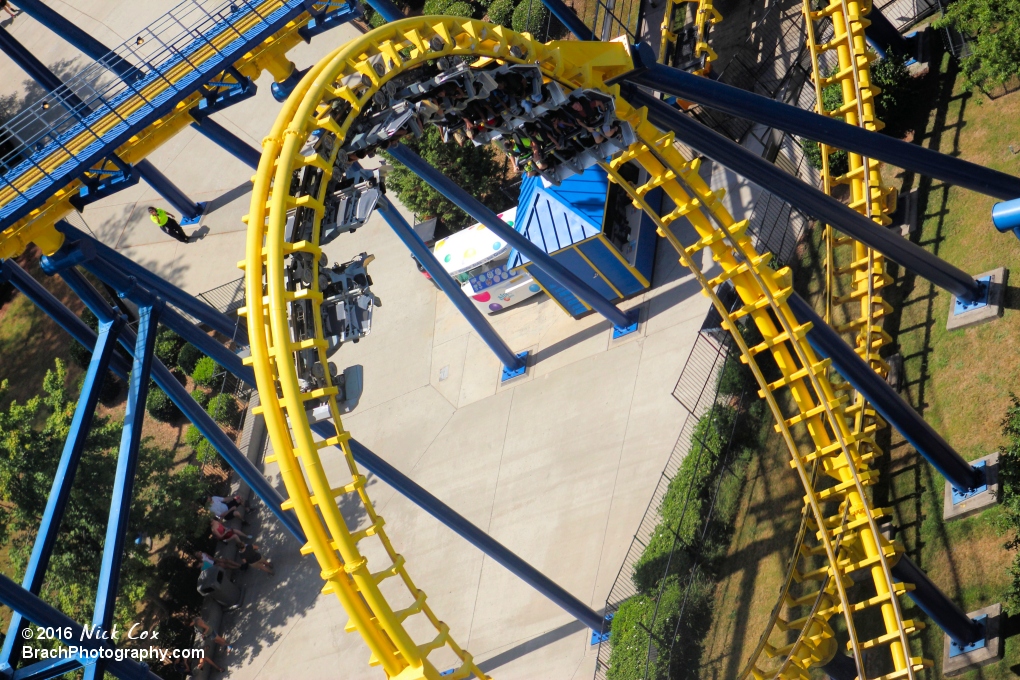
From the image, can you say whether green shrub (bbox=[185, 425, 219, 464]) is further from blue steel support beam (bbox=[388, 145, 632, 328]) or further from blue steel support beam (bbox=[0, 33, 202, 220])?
blue steel support beam (bbox=[388, 145, 632, 328])

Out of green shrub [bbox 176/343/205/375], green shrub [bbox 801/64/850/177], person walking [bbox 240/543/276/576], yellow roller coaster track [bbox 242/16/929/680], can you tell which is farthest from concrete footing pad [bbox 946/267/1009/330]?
green shrub [bbox 176/343/205/375]

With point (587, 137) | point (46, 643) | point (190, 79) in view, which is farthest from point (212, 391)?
point (587, 137)

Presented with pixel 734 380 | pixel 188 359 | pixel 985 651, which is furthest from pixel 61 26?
pixel 985 651

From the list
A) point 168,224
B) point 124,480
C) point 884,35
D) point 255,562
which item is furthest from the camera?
point 168,224

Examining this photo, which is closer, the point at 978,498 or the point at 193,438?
the point at 978,498

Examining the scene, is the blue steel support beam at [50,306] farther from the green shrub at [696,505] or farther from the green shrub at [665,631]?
the green shrub at [696,505]

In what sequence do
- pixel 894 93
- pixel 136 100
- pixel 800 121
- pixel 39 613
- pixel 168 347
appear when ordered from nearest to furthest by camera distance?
1. pixel 39 613
2. pixel 800 121
3. pixel 136 100
4. pixel 894 93
5. pixel 168 347

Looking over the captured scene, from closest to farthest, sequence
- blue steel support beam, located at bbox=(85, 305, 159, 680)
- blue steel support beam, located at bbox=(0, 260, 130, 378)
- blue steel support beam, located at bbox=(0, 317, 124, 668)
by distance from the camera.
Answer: blue steel support beam, located at bbox=(85, 305, 159, 680)
blue steel support beam, located at bbox=(0, 317, 124, 668)
blue steel support beam, located at bbox=(0, 260, 130, 378)

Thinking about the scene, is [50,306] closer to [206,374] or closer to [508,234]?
[508,234]
